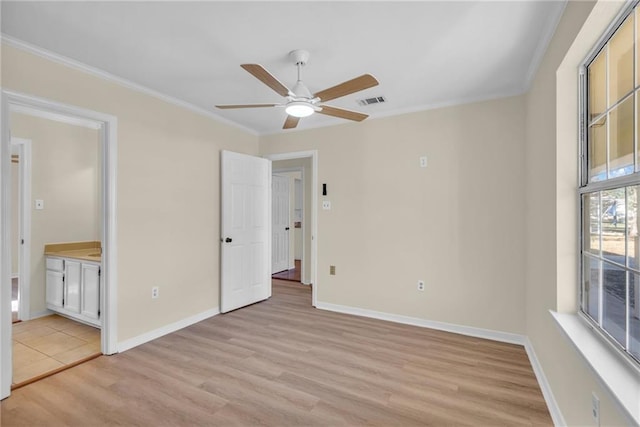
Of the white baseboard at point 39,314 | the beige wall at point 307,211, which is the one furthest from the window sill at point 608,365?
the white baseboard at point 39,314

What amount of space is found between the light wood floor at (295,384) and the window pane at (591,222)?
112 cm

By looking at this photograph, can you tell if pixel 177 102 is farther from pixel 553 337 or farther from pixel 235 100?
pixel 553 337

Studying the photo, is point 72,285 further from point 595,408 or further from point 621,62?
Answer: point 621,62

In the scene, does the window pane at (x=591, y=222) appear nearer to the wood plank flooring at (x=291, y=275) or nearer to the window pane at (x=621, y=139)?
the window pane at (x=621, y=139)

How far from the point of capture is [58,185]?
393cm

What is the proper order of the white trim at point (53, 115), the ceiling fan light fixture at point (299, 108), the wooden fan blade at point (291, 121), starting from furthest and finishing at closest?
the wooden fan blade at point (291, 121) < the white trim at point (53, 115) < the ceiling fan light fixture at point (299, 108)

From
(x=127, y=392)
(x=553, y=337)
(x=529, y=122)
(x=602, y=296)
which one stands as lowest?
(x=127, y=392)

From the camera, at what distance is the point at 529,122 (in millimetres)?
2783

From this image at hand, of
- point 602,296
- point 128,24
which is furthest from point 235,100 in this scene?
point 602,296

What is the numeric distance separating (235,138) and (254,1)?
8.33ft

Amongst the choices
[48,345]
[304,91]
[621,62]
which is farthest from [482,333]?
[48,345]

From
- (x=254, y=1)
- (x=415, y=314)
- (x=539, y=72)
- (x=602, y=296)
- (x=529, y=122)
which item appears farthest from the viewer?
(x=415, y=314)

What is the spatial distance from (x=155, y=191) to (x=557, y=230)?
341 centimetres

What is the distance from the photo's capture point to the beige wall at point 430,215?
10.1ft
